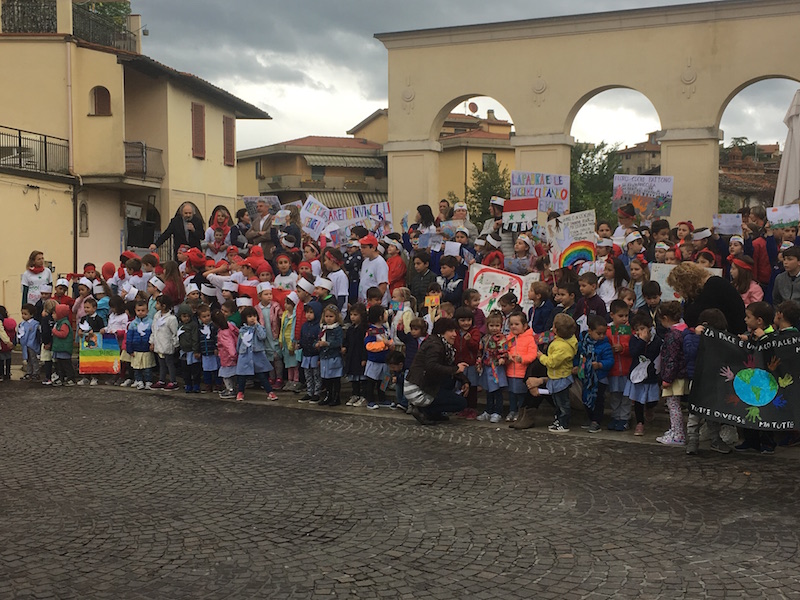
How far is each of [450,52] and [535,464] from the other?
1462 centimetres

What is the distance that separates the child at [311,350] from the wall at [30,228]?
45.4 feet

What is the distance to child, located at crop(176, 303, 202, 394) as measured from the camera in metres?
13.5

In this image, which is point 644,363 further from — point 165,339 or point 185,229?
point 185,229

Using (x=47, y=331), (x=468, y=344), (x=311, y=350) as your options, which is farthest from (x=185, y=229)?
(x=468, y=344)

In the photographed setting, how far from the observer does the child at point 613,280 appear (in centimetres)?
1135

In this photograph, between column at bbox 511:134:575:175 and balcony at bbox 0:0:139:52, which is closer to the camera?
column at bbox 511:134:575:175

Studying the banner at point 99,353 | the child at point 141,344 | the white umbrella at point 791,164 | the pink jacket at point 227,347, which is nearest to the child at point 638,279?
the white umbrella at point 791,164

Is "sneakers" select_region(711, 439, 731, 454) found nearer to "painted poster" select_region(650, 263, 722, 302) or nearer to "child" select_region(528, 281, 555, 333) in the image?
"painted poster" select_region(650, 263, 722, 302)

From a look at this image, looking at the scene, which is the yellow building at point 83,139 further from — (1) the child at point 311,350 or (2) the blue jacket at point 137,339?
(1) the child at point 311,350

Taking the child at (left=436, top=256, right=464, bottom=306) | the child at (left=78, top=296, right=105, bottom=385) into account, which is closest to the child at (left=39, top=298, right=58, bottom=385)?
the child at (left=78, top=296, right=105, bottom=385)

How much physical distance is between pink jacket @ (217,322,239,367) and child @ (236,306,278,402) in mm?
90

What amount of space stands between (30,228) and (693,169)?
17.7 metres

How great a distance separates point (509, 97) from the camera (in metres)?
20.8

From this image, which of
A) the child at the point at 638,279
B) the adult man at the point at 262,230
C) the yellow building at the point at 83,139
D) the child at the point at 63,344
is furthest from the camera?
the yellow building at the point at 83,139
